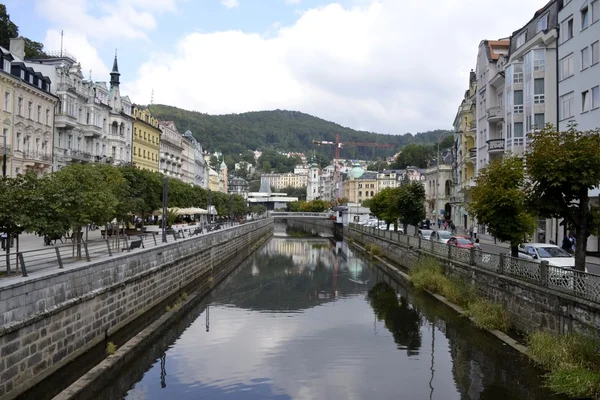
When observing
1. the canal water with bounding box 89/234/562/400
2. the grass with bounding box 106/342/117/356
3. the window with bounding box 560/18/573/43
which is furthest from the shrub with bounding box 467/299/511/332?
the window with bounding box 560/18/573/43

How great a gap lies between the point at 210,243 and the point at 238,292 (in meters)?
10.3

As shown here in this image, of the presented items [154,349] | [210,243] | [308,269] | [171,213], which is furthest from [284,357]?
[171,213]

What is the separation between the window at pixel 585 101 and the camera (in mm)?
33781

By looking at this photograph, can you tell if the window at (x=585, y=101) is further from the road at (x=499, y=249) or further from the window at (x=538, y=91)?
the road at (x=499, y=249)

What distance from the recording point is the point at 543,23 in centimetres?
4153

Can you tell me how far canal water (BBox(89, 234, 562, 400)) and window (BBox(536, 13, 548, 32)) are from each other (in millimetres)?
23707

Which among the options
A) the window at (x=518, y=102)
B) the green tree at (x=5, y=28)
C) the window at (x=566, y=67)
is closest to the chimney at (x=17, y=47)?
the green tree at (x=5, y=28)

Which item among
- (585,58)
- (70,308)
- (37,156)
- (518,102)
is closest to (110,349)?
(70,308)

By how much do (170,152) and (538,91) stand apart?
60.8m

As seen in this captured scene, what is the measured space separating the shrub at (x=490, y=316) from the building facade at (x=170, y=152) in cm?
6513

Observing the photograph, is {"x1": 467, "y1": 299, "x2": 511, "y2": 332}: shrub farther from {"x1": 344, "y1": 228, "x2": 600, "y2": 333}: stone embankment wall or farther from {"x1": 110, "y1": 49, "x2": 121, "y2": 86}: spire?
{"x1": 110, "y1": 49, "x2": 121, "y2": 86}: spire

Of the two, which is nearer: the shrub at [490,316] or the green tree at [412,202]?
the shrub at [490,316]

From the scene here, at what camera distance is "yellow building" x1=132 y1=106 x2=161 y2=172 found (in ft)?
233

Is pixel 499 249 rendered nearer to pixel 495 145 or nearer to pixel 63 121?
pixel 495 145
